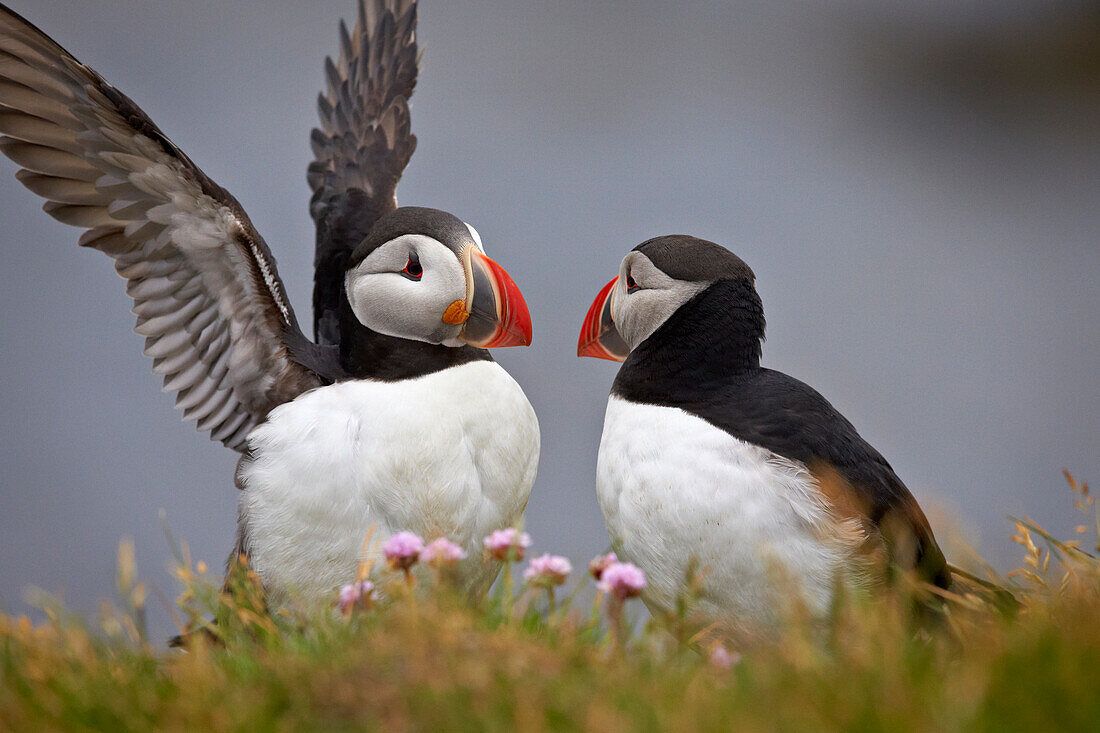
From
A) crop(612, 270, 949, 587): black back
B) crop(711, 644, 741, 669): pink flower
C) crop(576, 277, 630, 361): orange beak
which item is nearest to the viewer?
crop(711, 644, 741, 669): pink flower

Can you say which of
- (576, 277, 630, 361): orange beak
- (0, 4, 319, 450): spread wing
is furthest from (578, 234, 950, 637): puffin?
(0, 4, 319, 450): spread wing

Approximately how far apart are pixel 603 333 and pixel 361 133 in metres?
1.87

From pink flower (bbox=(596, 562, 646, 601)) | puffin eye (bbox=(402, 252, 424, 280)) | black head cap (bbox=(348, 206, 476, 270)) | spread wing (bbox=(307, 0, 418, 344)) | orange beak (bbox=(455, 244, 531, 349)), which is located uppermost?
spread wing (bbox=(307, 0, 418, 344))

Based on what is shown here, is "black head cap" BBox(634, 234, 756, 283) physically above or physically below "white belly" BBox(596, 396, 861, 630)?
above

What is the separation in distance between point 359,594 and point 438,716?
0.74 metres

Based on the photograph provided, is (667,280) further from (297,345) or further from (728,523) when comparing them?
(297,345)

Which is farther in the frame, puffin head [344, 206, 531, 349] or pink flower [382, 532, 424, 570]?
puffin head [344, 206, 531, 349]

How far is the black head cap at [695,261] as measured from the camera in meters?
2.96

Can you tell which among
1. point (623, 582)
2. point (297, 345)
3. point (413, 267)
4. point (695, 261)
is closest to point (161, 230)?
point (297, 345)

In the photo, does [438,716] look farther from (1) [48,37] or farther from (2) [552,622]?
(1) [48,37]

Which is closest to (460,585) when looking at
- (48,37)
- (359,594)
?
(359,594)

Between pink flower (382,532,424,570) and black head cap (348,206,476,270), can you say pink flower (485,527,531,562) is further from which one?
black head cap (348,206,476,270)

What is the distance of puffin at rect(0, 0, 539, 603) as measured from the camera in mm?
3018

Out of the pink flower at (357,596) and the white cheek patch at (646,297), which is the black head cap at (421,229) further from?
the pink flower at (357,596)
